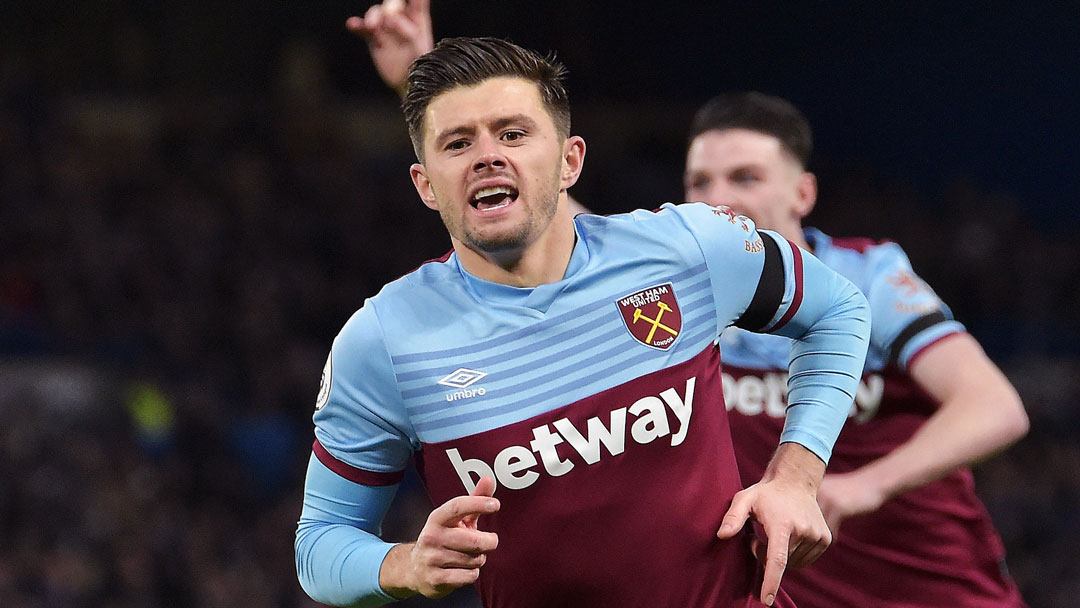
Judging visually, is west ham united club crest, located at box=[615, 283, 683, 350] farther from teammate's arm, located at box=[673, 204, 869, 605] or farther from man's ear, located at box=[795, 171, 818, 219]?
man's ear, located at box=[795, 171, 818, 219]

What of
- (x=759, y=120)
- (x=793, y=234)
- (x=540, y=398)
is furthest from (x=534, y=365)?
(x=759, y=120)

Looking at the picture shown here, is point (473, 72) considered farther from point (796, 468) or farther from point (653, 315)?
point (796, 468)

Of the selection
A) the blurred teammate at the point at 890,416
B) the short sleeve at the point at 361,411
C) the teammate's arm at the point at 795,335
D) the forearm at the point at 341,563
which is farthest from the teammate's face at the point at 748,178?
the forearm at the point at 341,563

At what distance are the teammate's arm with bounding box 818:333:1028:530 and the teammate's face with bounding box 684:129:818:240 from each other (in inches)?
27.7

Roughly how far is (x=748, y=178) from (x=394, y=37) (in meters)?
1.16

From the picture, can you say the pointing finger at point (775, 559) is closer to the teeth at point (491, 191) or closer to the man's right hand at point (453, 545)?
the man's right hand at point (453, 545)

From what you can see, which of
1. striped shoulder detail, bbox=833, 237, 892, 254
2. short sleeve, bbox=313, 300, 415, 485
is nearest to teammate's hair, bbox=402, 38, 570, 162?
short sleeve, bbox=313, 300, 415, 485

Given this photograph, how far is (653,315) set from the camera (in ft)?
8.89

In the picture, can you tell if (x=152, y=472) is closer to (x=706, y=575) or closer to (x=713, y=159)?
(x=713, y=159)

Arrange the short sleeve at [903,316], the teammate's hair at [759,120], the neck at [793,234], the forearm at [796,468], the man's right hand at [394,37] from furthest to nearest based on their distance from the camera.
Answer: the teammate's hair at [759,120]
the neck at [793,234]
the man's right hand at [394,37]
the short sleeve at [903,316]
the forearm at [796,468]

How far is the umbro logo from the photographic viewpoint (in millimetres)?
2604

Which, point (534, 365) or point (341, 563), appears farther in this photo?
point (534, 365)

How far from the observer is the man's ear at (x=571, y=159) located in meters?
2.80

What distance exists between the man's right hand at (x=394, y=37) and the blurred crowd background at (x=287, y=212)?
222 inches
